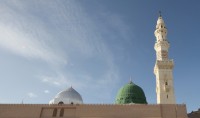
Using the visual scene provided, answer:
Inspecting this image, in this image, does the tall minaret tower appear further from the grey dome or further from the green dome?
the grey dome

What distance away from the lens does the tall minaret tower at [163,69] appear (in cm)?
3000

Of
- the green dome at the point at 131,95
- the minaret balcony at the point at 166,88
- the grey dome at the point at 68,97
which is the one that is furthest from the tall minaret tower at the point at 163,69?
the grey dome at the point at 68,97

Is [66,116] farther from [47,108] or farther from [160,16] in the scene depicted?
[160,16]

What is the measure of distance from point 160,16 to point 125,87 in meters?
12.1

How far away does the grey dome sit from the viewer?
30172 mm

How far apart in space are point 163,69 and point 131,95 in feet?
17.1

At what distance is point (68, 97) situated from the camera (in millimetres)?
30453

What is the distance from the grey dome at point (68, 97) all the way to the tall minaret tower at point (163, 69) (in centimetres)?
976

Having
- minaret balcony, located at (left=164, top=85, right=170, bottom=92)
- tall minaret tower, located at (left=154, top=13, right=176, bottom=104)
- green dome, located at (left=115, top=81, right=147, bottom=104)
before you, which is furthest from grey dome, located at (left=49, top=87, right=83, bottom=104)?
minaret balcony, located at (left=164, top=85, right=170, bottom=92)

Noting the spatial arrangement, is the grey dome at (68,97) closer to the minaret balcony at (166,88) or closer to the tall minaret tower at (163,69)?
the tall minaret tower at (163,69)

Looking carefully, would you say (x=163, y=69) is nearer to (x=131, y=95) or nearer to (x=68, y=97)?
(x=131, y=95)

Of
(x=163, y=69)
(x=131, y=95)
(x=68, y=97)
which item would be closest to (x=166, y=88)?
(x=163, y=69)

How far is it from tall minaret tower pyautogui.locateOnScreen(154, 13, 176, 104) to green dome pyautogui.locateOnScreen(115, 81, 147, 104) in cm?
208

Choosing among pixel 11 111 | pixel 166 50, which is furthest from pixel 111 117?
pixel 166 50
